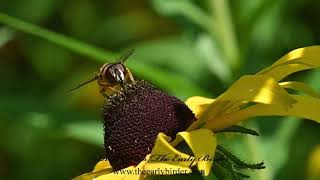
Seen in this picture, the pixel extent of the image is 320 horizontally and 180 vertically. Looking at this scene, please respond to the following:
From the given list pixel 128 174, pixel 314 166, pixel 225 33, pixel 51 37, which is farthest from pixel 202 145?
pixel 314 166

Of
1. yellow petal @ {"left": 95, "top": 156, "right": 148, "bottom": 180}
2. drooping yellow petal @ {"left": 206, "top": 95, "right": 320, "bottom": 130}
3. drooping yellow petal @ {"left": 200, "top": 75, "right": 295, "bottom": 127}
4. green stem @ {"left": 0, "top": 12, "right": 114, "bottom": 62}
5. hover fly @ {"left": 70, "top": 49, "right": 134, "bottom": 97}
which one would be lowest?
yellow petal @ {"left": 95, "top": 156, "right": 148, "bottom": 180}

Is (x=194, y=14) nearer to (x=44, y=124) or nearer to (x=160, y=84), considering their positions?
(x=160, y=84)

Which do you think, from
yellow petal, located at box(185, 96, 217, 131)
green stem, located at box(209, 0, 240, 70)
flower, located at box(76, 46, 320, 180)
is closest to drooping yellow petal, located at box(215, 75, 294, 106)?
flower, located at box(76, 46, 320, 180)

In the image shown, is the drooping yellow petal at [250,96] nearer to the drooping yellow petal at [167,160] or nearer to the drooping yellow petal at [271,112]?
the drooping yellow petal at [271,112]

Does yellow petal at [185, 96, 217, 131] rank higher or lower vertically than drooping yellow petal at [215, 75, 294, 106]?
lower

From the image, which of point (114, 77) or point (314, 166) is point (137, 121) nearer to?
point (114, 77)

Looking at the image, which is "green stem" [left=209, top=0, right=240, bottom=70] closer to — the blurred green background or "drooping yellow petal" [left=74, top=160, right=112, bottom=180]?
the blurred green background
